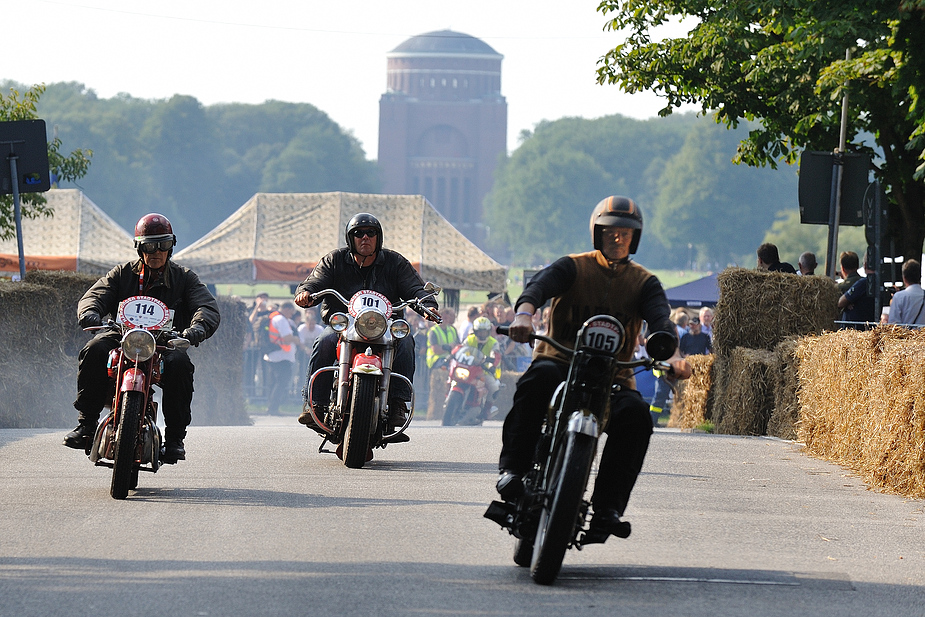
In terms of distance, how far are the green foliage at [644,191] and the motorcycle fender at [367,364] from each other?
10507 centimetres

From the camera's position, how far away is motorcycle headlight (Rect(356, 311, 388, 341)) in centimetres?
1016

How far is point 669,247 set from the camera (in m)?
124

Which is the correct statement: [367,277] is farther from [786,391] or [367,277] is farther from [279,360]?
[279,360]

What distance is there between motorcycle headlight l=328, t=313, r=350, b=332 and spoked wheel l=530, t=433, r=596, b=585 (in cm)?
444

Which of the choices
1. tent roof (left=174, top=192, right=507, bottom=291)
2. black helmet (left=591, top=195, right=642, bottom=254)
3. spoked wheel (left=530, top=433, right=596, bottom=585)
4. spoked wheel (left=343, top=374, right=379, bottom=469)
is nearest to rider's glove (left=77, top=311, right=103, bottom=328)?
spoked wheel (left=343, top=374, right=379, bottom=469)

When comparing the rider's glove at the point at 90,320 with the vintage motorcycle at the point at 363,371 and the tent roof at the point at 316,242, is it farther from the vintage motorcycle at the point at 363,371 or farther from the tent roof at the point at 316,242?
the tent roof at the point at 316,242

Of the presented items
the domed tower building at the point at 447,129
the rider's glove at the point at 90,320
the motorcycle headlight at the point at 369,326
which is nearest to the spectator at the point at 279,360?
the motorcycle headlight at the point at 369,326

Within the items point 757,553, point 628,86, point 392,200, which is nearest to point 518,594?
point 757,553

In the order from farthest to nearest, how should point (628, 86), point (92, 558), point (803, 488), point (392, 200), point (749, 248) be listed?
1. point (749, 248)
2. point (392, 200)
3. point (628, 86)
4. point (803, 488)
5. point (92, 558)

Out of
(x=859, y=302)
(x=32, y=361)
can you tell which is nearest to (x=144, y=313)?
(x=32, y=361)

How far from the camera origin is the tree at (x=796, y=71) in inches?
638

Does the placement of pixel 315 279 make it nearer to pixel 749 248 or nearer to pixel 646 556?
pixel 646 556

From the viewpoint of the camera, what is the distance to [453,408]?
72.0 feet

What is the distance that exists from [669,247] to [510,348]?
98.4m
